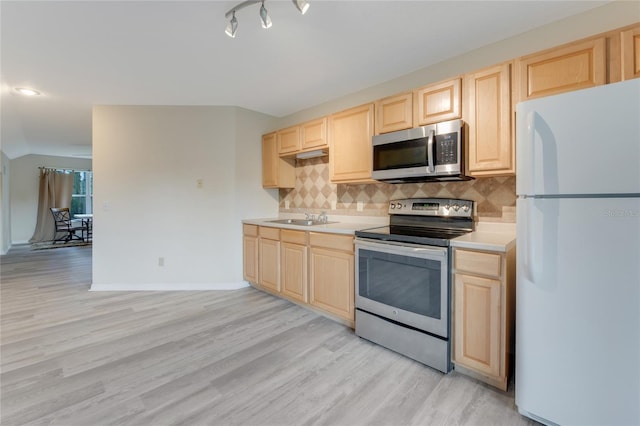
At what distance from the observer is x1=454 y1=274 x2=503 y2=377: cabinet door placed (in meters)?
1.69

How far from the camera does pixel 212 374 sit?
1906mm

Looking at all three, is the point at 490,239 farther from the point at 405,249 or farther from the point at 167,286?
the point at 167,286

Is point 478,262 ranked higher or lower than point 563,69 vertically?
lower

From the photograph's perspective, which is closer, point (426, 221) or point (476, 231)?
point (476, 231)

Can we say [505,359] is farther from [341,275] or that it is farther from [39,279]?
[39,279]

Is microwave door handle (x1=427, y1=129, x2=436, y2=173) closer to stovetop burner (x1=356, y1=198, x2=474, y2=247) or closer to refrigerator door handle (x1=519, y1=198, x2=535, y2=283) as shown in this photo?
stovetop burner (x1=356, y1=198, x2=474, y2=247)

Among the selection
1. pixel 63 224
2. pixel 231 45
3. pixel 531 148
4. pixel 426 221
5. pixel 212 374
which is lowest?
pixel 212 374

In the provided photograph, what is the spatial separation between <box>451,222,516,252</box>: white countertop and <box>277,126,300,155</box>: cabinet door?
2152 millimetres

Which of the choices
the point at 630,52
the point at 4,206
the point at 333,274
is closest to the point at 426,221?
the point at 333,274

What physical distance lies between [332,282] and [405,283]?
795 mm

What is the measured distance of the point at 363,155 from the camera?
2.76 meters

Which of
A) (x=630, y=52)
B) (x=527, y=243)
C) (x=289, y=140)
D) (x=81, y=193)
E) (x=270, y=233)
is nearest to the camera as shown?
(x=527, y=243)

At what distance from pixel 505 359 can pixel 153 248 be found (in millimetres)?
3889

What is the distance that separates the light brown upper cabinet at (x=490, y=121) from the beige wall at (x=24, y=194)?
406 inches
